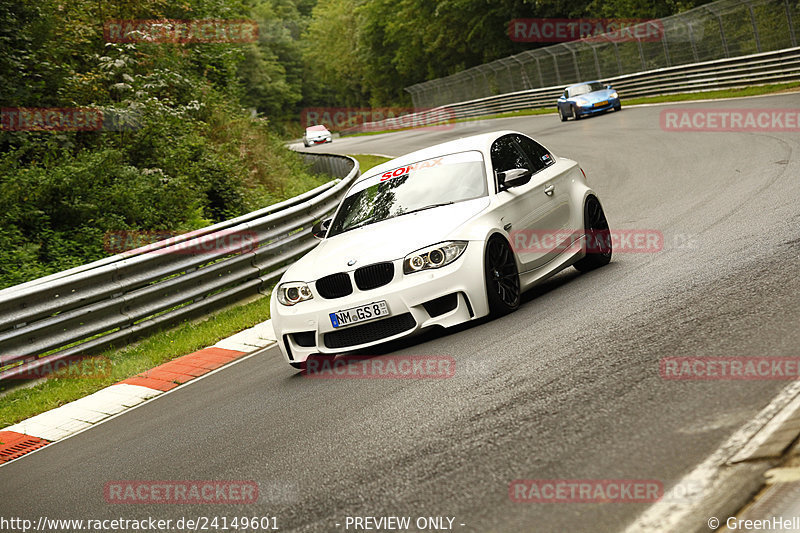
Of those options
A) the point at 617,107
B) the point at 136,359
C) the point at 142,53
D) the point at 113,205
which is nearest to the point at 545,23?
the point at 617,107

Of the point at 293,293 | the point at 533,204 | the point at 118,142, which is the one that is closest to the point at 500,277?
the point at 533,204

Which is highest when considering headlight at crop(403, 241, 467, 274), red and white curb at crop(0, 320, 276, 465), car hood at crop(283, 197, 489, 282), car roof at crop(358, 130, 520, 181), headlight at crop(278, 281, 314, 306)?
car roof at crop(358, 130, 520, 181)

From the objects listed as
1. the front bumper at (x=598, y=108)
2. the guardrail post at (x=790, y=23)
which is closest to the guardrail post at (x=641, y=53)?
the front bumper at (x=598, y=108)

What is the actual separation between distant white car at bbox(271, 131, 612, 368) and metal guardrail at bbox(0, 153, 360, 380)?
2754 mm

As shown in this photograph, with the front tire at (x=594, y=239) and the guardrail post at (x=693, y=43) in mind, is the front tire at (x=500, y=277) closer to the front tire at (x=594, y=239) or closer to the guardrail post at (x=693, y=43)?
the front tire at (x=594, y=239)

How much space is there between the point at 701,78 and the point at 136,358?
90.1 feet

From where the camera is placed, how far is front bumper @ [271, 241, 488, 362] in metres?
7.12

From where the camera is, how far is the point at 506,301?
299 inches

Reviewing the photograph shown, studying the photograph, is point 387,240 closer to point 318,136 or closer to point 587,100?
point 587,100

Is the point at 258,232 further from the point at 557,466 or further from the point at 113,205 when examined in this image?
the point at 557,466

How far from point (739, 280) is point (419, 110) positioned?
66335 mm

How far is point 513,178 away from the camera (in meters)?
8.01

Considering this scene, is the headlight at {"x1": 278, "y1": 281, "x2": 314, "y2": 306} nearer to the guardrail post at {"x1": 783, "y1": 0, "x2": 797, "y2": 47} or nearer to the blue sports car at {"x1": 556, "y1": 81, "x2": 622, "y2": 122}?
the guardrail post at {"x1": 783, "y1": 0, "x2": 797, "y2": 47}

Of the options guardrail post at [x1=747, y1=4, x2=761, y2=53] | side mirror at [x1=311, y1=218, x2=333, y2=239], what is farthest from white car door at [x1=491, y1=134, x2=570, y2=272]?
guardrail post at [x1=747, y1=4, x2=761, y2=53]
